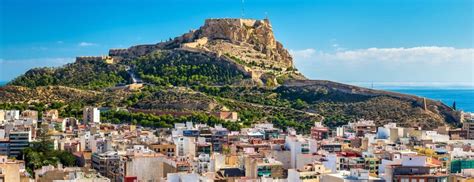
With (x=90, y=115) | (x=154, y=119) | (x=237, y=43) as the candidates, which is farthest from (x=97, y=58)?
(x=90, y=115)

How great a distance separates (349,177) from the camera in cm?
1680

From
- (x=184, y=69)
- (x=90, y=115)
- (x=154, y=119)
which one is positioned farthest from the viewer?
(x=184, y=69)

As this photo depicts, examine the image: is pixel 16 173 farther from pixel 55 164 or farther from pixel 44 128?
pixel 44 128

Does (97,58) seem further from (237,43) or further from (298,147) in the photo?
(298,147)

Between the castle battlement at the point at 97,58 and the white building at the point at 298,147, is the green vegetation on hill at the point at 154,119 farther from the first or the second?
the castle battlement at the point at 97,58

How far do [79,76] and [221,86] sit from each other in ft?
33.7

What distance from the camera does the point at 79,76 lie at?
178 feet

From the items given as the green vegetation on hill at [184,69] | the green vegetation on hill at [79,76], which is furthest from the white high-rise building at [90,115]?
the green vegetation on hill at [184,69]

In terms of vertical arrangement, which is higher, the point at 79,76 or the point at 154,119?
the point at 79,76

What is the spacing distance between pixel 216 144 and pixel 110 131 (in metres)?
4.59

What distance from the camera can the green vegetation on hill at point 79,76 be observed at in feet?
169

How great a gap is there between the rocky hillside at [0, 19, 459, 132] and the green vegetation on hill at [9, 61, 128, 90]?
0.06 m

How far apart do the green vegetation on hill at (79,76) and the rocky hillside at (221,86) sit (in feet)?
0.21

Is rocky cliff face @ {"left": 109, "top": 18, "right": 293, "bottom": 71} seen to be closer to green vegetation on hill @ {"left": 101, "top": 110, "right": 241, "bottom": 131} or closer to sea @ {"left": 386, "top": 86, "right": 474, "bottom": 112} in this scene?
green vegetation on hill @ {"left": 101, "top": 110, "right": 241, "bottom": 131}
